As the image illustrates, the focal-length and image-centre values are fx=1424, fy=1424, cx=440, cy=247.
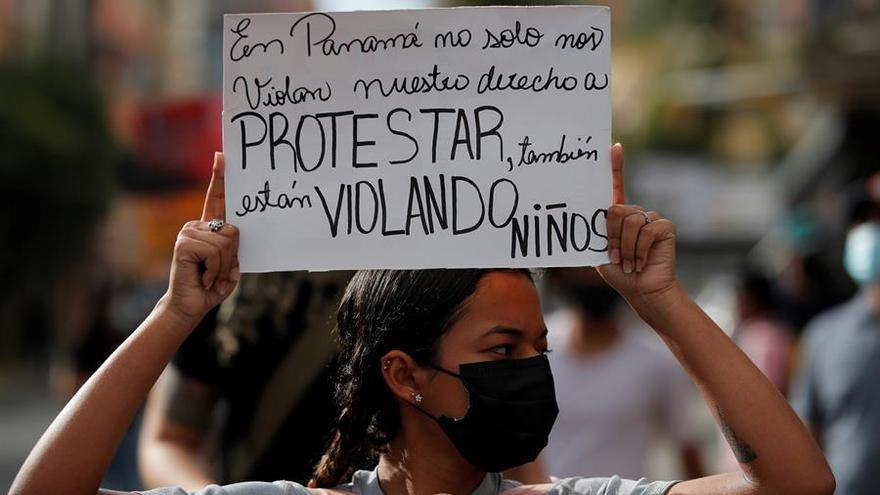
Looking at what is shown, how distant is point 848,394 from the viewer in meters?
5.26

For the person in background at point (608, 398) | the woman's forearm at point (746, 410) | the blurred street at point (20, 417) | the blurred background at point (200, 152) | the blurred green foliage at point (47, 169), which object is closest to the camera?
the woman's forearm at point (746, 410)

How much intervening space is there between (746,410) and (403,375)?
2.27 ft

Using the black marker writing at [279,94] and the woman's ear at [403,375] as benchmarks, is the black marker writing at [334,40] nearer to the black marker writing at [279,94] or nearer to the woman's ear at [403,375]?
the black marker writing at [279,94]

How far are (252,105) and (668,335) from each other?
3.20 ft

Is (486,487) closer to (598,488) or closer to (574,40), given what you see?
(598,488)

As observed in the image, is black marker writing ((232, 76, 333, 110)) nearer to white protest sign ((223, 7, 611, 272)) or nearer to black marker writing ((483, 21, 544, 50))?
white protest sign ((223, 7, 611, 272))

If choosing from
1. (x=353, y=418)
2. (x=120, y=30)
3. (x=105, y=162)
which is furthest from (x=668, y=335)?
(x=120, y=30)

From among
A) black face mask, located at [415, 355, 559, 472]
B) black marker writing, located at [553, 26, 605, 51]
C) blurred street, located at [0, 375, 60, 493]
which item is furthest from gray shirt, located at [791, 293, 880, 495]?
blurred street, located at [0, 375, 60, 493]

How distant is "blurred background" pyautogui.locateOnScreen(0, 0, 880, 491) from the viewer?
14.1 metres

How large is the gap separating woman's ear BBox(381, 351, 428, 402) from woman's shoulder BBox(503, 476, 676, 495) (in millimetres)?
282

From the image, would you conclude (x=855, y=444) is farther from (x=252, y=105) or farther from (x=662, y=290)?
(x=252, y=105)

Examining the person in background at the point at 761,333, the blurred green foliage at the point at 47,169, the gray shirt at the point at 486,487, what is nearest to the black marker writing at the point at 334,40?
the gray shirt at the point at 486,487

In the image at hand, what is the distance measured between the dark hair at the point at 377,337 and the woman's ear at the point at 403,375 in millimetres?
15

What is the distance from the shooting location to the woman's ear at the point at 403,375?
2912mm
